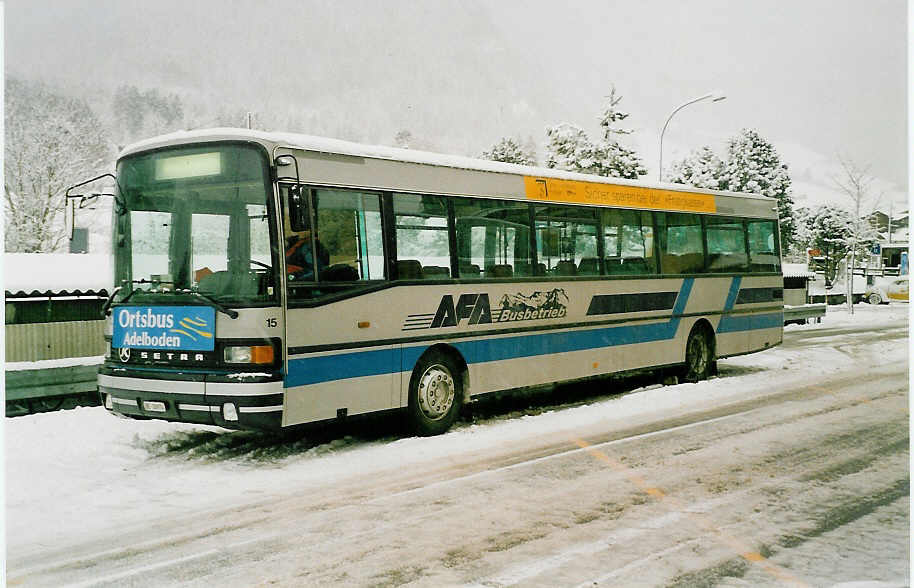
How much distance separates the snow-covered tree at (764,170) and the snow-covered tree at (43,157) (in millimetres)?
9258

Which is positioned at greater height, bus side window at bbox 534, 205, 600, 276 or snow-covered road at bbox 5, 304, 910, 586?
bus side window at bbox 534, 205, 600, 276

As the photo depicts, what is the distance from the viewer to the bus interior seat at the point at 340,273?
27.1 ft

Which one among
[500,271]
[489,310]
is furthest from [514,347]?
[500,271]

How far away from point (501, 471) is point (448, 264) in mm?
2814

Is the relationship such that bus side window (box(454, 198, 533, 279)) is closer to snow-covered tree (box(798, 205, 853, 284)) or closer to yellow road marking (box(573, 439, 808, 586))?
yellow road marking (box(573, 439, 808, 586))

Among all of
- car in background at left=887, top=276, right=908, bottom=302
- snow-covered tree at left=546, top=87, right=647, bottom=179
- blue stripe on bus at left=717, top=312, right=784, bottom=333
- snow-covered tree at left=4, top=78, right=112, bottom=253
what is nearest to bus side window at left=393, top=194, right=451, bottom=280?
snow-covered tree at left=4, top=78, right=112, bottom=253

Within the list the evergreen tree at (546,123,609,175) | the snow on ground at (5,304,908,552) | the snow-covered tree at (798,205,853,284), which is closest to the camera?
the snow on ground at (5,304,908,552)

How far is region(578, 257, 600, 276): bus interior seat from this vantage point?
11633 mm

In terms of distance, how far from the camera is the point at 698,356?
14.0 m

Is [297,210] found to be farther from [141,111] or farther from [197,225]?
[141,111]

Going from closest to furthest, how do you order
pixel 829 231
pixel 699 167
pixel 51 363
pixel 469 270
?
pixel 469 270 → pixel 51 363 → pixel 829 231 → pixel 699 167

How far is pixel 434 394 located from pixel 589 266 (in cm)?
334

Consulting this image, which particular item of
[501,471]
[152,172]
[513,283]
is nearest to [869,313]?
[513,283]

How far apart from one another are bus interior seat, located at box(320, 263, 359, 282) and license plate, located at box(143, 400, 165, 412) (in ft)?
5.84
